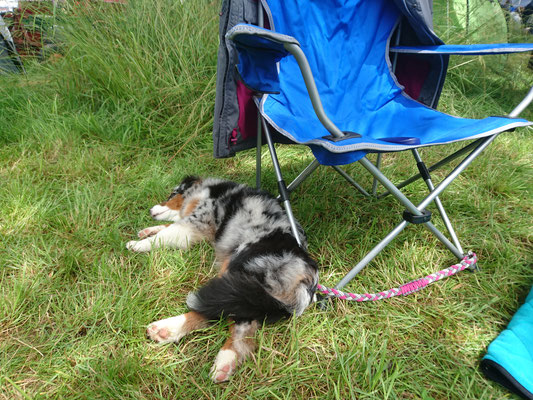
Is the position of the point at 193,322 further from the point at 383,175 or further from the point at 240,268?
the point at 383,175

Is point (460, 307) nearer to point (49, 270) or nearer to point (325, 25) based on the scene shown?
point (325, 25)

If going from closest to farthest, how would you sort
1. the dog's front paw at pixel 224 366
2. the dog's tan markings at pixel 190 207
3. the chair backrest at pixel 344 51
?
the dog's front paw at pixel 224 366, the chair backrest at pixel 344 51, the dog's tan markings at pixel 190 207

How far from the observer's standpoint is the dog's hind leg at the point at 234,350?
4.26ft

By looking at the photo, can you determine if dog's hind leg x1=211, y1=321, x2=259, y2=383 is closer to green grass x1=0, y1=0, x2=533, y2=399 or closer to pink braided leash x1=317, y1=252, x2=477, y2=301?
green grass x1=0, y1=0, x2=533, y2=399

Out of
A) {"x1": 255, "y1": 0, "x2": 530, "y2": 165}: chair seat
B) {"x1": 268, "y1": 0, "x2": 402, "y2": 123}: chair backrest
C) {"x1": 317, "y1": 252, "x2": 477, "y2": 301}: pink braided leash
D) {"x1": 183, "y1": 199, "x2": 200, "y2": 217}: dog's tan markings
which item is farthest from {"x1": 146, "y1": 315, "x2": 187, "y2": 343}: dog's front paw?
{"x1": 268, "y1": 0, "x2": 402, "y2": 123}: chair backrest

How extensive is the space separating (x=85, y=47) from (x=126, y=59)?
1.43ft

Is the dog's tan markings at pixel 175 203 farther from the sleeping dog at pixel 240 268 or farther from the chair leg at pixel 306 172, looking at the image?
the chair leg at pixel 306 172

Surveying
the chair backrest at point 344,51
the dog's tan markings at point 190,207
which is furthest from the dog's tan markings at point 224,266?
the chair backrest at point 344,51

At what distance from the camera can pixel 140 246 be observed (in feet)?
6.27

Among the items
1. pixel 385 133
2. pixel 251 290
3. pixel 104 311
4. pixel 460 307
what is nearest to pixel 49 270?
pixel 104 311

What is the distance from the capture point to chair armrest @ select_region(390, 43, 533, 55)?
1605 mm

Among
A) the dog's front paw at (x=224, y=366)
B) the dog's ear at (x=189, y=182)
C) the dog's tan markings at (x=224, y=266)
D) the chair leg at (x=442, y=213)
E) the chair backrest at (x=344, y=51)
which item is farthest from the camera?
the dog's ear at (x=189, y=182)

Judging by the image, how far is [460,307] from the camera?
1.62 metres

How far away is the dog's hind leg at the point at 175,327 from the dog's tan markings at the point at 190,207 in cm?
90
